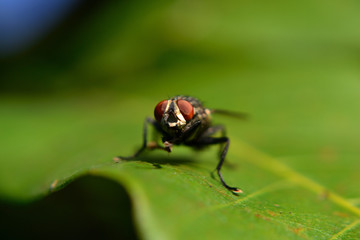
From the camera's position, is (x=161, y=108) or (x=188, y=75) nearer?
(x=161, y=108)

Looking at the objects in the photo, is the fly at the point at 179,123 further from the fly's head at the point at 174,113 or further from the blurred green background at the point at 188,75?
the blurred green background at the point at 188,75

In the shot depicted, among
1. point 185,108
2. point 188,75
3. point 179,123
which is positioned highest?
point 185,108

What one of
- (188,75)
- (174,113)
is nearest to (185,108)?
(174,113)

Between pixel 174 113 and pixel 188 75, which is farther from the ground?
pixel 174 113

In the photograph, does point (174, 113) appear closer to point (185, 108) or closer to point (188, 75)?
point (185, 108)

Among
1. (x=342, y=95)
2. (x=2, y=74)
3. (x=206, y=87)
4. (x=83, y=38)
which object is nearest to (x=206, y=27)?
(x=206, y=87)

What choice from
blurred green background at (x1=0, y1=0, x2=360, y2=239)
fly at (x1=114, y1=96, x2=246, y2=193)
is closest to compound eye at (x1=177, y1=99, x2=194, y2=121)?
fly at (x1=114, y1=96, x2=246, y2=193)

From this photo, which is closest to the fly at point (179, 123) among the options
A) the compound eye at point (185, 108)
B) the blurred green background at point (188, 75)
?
the compound eye at point (185, 108)

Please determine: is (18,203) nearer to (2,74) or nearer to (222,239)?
(222,239)
